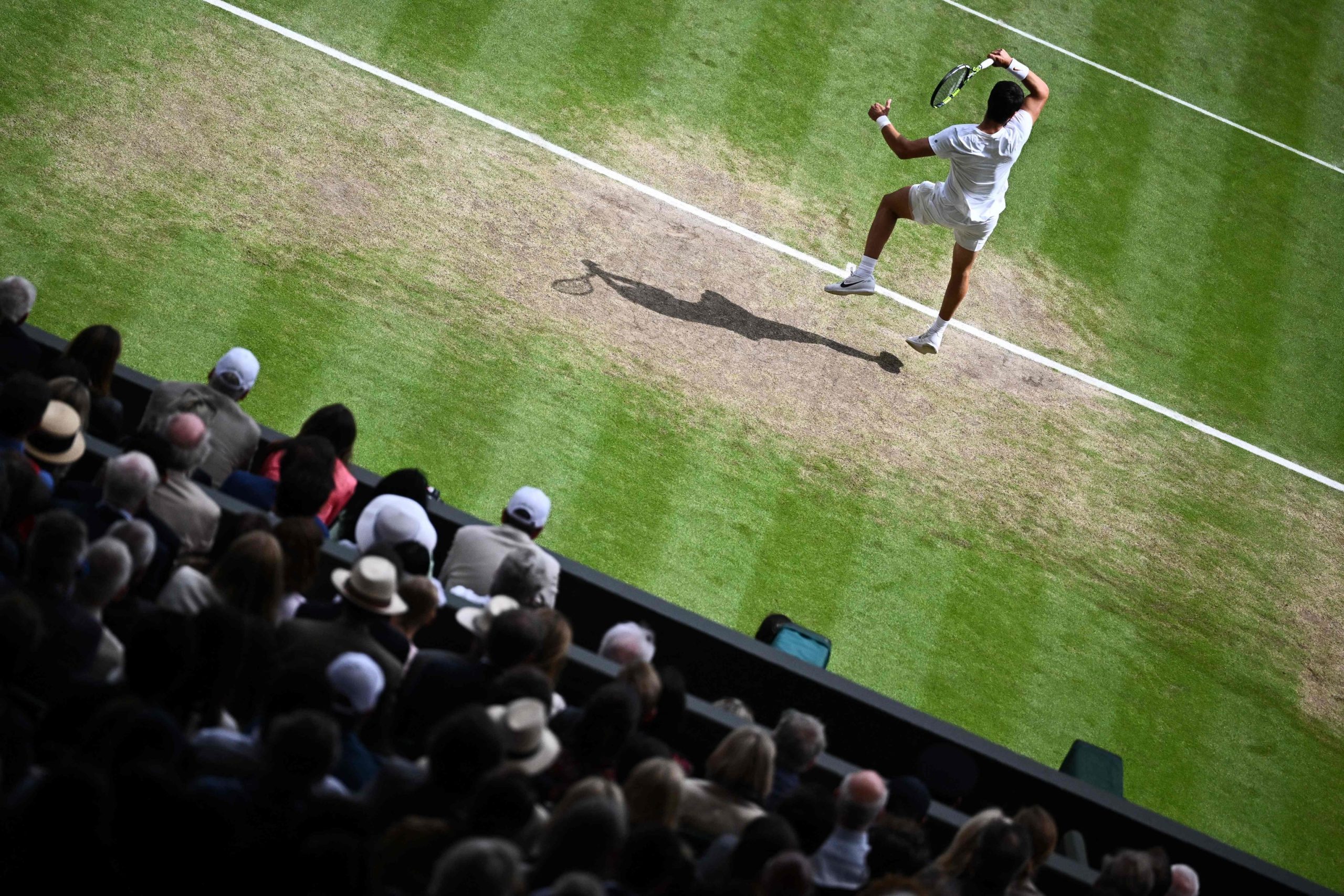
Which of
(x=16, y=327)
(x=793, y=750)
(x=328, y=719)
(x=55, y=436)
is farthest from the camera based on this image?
(x=16, y=327)

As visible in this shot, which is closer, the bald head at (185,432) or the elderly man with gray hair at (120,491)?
the elderly man with gray hair at (120,491)

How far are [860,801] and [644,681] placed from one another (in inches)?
37.3

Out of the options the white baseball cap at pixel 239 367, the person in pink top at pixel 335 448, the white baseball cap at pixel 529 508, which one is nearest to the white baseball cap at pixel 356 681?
the person in pink top at pixel 335 448

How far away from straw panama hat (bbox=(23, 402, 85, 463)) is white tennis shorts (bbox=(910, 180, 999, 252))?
239 inches

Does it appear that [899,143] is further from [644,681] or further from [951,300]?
[644,681]

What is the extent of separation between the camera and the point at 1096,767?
7199 mm

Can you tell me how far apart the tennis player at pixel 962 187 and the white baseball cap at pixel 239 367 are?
186 inches

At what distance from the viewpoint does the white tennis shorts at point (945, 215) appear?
9.52 meters

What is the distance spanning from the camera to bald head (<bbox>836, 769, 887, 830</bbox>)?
5.05 metres

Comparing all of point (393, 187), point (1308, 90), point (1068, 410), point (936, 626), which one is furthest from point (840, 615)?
point (1308, 90)

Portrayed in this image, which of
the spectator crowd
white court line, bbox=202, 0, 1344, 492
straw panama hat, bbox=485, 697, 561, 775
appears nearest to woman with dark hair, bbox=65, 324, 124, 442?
the spectator crowd

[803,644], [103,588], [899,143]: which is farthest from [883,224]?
[103,588]

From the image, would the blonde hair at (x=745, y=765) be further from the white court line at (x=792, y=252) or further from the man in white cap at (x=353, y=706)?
the white court line at (x=792, y=252)

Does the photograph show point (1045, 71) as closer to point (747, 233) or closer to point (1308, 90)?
point (1308, 90)
